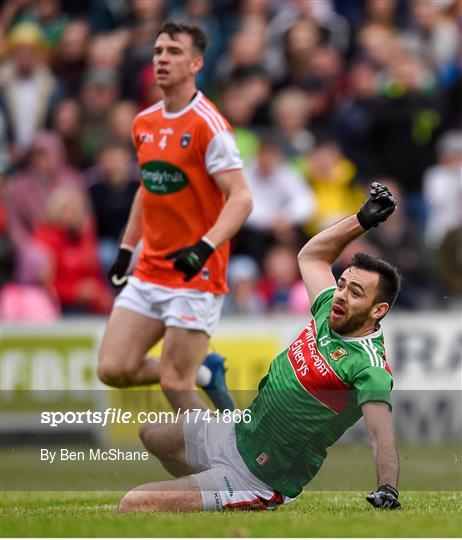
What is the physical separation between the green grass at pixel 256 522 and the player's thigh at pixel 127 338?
121cm

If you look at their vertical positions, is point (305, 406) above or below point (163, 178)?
below

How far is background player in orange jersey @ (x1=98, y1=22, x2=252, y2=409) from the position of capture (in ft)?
29.1

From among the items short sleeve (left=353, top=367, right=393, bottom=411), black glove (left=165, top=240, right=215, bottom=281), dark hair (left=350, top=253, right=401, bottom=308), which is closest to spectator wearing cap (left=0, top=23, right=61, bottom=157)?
black glove (left=165, top=240, right=215, bottom=281)

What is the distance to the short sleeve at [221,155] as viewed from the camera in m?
8.82

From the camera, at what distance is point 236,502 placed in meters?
7.35

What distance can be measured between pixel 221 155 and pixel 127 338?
50.8 inches

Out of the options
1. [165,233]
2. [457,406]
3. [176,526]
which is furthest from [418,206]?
[176,526]

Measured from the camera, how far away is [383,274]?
7.26 m

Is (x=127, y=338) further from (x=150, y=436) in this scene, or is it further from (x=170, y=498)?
(x=170, y=498)

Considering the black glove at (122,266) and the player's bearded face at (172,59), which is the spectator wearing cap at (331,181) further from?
the player's bearded face at (172,59)

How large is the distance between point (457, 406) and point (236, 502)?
5.95 meters

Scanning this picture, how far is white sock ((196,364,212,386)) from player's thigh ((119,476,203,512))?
1870mm

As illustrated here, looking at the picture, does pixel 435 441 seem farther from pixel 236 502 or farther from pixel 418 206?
pixel 236 502

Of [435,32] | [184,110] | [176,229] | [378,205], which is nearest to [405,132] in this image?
[435,32]
